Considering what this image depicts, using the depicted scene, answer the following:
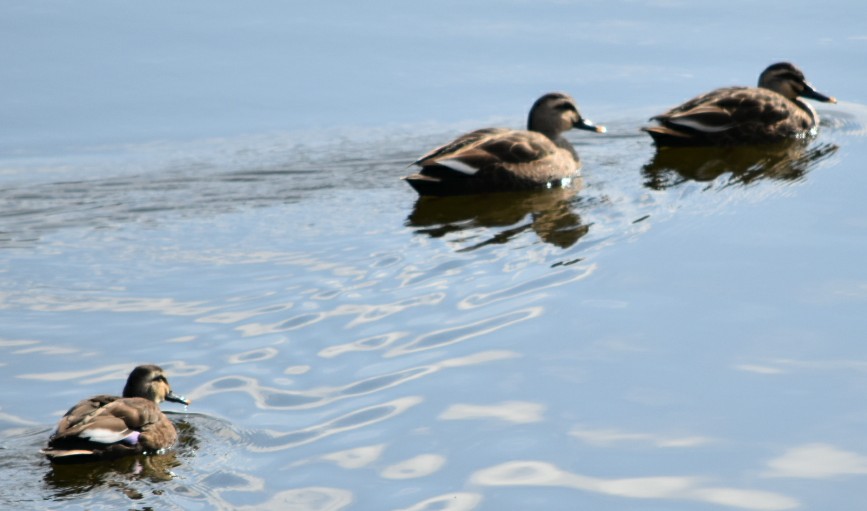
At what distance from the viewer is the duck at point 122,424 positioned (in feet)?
26.9

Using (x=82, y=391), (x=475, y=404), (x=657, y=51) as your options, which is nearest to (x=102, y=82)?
(x=657, y=51)

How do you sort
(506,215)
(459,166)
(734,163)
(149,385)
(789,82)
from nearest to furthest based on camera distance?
(149,385) → (506,215) → (459,166) → (734,163) → (789,82)

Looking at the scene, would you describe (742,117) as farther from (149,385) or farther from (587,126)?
(149,385)

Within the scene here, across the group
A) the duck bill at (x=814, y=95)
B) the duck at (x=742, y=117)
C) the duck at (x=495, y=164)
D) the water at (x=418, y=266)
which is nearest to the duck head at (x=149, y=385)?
the water at (x=418, y=266)

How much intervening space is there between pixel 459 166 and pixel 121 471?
243 inches

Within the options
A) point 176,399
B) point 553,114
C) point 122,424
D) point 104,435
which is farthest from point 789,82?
point 104,435

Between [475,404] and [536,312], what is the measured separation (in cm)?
168

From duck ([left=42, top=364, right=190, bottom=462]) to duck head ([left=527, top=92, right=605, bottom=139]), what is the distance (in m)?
7.20

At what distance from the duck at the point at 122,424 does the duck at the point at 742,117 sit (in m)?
7.87

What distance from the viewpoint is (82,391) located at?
930 centimetres

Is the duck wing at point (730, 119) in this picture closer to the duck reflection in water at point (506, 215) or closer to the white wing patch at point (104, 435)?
the duck reflection in water at point (506, 215)

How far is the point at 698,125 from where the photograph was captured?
15516 millimetres

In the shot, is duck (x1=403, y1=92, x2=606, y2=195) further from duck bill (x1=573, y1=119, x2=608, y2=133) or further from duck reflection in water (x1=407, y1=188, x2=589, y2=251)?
duck bill (x1=573, y1=119, x2=608, y2=133)

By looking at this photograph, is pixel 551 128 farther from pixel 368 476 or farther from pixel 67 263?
pixel 368 476
